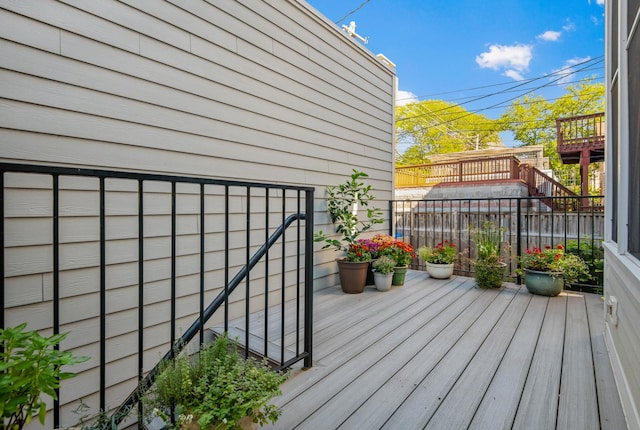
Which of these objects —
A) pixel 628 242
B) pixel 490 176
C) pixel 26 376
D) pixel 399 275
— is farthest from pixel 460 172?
pixel 26 376

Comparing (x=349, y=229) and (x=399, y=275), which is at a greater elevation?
(x=349, y=229)

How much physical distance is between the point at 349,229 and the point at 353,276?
57cm

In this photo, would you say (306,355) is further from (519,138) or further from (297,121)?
(519,138)

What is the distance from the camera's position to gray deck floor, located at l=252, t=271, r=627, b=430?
55.9 inches

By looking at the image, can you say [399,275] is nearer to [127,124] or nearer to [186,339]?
[186,339]

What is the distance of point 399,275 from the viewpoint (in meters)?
3.68

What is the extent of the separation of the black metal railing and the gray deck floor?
3.64 feet

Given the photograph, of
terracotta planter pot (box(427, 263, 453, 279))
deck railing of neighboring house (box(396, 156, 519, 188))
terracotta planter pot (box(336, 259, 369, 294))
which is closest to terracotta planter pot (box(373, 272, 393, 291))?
terracotta planter pot (box(336, 259, 369, 294))

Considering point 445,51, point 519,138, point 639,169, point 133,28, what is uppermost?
point 445,51

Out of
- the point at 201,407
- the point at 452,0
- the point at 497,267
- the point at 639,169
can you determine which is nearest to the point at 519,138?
the point at 452,0

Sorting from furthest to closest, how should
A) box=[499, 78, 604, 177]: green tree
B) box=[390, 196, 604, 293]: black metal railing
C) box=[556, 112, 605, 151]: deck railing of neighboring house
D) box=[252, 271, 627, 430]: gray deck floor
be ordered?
box=[499, 78, 604, 177]: green tree < box=[556, 112, 605, 151]: deck railing of neighboring house < box=[390, 196, 604, 293]: black metal railing < box=[252, 271, 627, 430]: gray deck floor

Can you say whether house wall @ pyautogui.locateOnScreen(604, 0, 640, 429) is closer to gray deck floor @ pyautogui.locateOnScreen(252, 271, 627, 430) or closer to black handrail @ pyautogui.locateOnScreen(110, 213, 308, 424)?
gray deck floor @ pyautogui.locateOnScreen(252, 271, 627, 430)

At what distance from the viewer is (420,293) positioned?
3.38 meters

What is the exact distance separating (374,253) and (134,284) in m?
2.45
